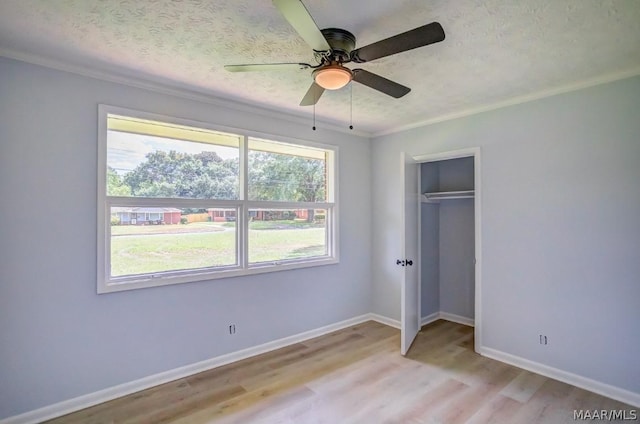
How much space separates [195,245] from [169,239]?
0.25 meters

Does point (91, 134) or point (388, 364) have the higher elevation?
point (91, 134)

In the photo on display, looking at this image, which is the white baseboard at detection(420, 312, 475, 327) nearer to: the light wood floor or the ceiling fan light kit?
the light wood floor

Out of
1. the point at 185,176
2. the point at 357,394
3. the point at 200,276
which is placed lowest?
the point at 357,394

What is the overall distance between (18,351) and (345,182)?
3552 millimetres

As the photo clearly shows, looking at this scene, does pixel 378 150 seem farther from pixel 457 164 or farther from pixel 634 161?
pixel 634 161

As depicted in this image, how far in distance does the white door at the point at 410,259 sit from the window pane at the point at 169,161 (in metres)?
1.87

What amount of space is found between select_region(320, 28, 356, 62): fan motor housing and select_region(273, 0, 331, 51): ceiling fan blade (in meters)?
0.23

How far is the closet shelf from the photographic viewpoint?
4148mm

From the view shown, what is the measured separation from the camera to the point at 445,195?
431cm

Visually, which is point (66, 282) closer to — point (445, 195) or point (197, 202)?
point (197, 202)

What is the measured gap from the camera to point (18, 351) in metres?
2.35

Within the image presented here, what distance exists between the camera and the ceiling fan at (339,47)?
155 cm

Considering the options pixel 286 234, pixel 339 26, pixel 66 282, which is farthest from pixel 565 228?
pixel 66 282

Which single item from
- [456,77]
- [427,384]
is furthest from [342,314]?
[456,77]
